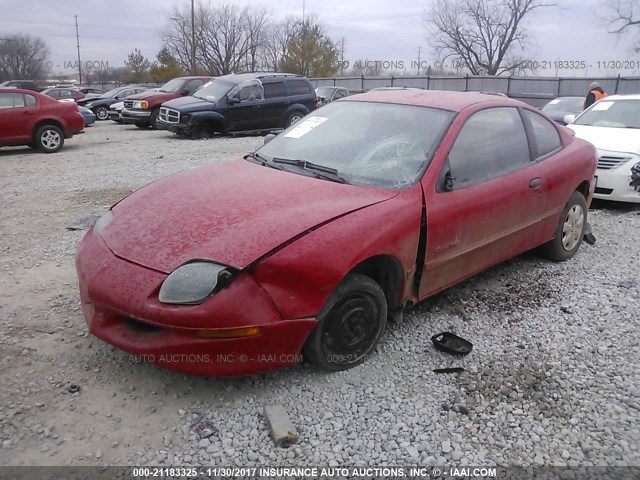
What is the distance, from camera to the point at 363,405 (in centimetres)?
271

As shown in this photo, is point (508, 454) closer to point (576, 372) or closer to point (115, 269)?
point (576, 372)

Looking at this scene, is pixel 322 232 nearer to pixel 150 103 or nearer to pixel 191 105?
pixel 191 105

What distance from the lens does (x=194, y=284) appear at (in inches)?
97.3

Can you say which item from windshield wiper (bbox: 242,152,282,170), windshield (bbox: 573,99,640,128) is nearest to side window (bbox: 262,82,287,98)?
windshield (bbox: 573,99,640,128)

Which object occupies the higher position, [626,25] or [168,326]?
[626,25]

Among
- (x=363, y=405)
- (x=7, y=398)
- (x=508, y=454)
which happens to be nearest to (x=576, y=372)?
(x=508, y=454)

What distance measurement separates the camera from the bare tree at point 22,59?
61031 millimetres

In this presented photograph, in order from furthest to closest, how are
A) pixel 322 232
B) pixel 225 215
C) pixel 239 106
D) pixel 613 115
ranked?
pixel 239 106 → pixel 613 115 → pixel 225 215 → pixel 322 232

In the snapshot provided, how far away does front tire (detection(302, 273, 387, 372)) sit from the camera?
2.79 m

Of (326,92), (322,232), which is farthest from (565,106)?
(322,232)

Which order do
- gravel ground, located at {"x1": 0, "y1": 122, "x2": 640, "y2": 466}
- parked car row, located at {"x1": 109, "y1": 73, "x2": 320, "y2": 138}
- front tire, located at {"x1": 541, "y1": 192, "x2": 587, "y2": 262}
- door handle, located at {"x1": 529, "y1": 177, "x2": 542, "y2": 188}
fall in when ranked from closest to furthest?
gravel ground, located at {"x1": 0, "y1": 122, "x2": 640, "y2": 466}
door handle, located at {"x1": 529, "y1": 177, "x2": 542, "y2": 188}
front tire, located at {"x1": 541, "y1": 192, "x2": 587, "y2": 262}
parked car row, located at {"x1": 109, "y1": 73, "x2": 320, "y2": 138}

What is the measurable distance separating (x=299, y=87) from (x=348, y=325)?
1302cm

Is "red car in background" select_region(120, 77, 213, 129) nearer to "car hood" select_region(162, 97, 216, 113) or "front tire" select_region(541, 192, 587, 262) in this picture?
"car hood" select_region(162, 97, 216, 113)

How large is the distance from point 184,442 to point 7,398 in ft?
3.32
